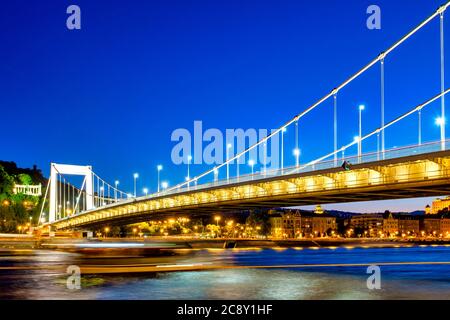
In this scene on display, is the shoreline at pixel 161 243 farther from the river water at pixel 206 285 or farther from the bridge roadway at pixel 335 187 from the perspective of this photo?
the bridge roadway at pixel 335 187

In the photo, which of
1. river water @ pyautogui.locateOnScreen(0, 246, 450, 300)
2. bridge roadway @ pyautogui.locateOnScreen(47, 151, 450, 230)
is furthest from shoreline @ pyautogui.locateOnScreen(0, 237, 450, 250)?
bridge roadway @ pyautogui.locateOnScreen(47, 151, 450, 230)

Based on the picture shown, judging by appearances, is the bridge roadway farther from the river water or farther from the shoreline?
the river water

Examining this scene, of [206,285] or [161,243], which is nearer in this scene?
[206,285]

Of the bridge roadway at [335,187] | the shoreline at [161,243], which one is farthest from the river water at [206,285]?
Result: the bridge roadway at [335,187]

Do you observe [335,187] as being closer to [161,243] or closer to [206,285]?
[161,243]

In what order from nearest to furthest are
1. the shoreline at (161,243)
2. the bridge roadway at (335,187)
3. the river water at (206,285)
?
the river water at (206,285)
the bridge roadway at (335,187)
the shoreline at (161,243)

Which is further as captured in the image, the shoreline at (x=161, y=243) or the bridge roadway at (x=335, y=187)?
the shoreline at (x=161, y=243)

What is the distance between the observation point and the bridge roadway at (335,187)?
129ft

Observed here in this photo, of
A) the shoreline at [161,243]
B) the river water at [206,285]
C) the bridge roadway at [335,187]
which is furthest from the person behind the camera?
the shoreline at [161,243]

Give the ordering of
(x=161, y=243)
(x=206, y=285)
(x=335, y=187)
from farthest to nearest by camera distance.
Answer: (x=335, y=187)
(x=161, y=243)
(x=206, y=285)

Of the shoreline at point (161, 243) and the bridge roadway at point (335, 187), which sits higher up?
the bridge roadway at point (335, 187)

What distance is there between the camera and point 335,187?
4650 centimetres

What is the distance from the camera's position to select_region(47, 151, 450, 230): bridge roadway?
39.4m

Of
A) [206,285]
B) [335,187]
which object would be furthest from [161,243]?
[206,285]
